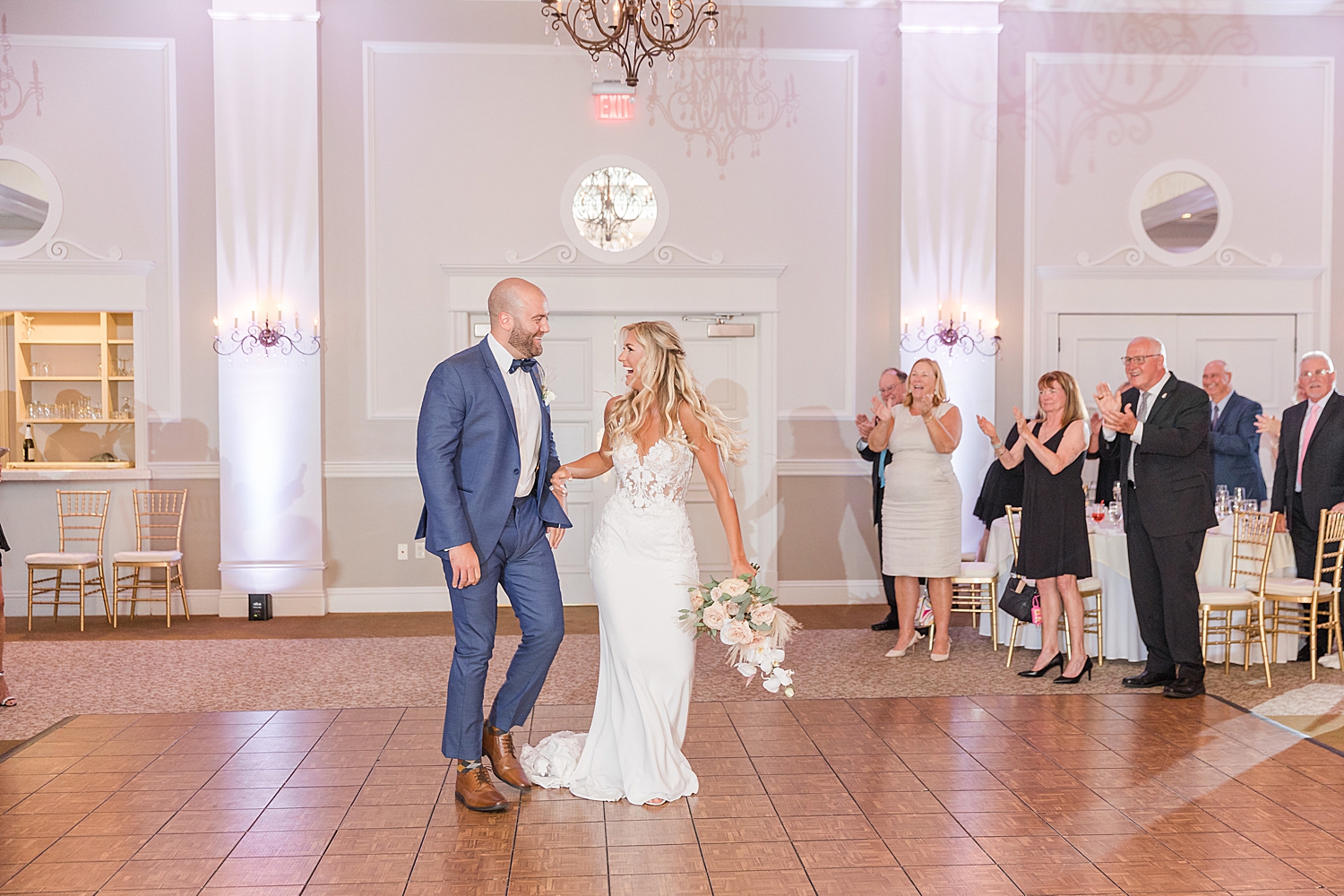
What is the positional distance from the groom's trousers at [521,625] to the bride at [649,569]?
0.63 ft

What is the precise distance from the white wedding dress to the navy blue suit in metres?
0.25

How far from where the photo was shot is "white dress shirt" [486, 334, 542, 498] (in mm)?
3840

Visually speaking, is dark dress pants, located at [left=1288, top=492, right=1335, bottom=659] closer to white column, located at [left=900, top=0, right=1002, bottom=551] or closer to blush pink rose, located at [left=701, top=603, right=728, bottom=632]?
white column, located at [left=900, top=0, right=1002, bottom=551]

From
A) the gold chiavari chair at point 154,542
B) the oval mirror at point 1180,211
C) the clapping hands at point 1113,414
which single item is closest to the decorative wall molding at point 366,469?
the gold chiavari chair at point 154,542

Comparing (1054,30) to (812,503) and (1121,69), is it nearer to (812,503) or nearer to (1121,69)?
(1121,69)

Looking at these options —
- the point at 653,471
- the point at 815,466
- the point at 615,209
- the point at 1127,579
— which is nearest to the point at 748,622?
the point at 653,471

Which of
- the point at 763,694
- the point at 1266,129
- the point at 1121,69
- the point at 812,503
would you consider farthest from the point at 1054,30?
the point at 763,694

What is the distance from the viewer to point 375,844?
11.3ft

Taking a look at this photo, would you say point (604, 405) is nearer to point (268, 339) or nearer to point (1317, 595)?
point (268, 339)

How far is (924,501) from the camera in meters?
6.18

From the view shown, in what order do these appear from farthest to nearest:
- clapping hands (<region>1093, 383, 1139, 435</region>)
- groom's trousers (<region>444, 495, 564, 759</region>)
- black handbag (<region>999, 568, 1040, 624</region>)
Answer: black handbag (<region>999, 568, 1040, 624</region>) → clapping hands (<region>1093, 383, 1139, 435</region>) → groom's trousers (<region>444, 495, 564, 759</region>)

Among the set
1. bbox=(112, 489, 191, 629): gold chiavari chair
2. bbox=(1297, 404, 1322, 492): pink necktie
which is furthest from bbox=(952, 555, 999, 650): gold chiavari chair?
bbox=(112, 489, 191, 629): gold chiavari chair

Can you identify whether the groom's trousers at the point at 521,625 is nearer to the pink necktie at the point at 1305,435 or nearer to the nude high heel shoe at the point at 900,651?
the nude high heel shoe at the point at 900,651

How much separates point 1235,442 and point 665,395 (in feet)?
17.6
